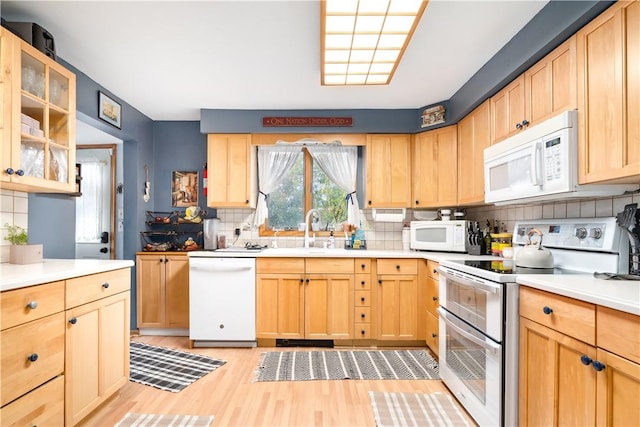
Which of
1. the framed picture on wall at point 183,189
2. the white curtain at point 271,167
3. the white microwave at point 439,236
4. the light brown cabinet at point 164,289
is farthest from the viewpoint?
the framed picture on wall at point 183,189

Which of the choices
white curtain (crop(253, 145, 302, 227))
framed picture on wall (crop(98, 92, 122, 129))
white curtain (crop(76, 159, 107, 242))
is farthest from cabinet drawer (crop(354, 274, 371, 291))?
white curtain (crop(76, 159, 107, 242))

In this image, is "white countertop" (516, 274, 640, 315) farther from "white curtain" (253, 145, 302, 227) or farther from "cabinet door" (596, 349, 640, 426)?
"white curtain" (253, 145, 302, 227)

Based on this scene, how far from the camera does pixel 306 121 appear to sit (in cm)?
330

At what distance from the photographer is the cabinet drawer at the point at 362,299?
294 centimetres

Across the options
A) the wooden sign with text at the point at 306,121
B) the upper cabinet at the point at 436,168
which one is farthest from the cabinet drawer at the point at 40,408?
the upper cabinet at the point at 436,168

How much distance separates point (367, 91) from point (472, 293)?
6.41ft

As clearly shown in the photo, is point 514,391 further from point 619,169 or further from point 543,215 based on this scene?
point 543,215

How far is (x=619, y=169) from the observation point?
4.50 ft

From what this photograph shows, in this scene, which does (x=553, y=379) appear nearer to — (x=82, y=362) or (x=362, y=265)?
(x=362, y=265)

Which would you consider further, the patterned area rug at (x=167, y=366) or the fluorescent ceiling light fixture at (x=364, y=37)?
the patterned area rug at (x=167, y=366)

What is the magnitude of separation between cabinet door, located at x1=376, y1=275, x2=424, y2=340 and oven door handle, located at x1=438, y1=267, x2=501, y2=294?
2.34 ft

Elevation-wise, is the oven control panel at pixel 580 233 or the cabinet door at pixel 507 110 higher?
the cabinet door at pixel 507 110

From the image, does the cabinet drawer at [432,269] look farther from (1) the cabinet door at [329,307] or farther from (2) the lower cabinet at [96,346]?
(2) the lower cabinet at [96,346]

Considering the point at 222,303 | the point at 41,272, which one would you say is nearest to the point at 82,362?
the point at 41,272
